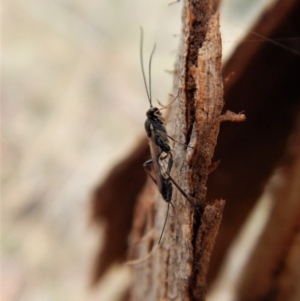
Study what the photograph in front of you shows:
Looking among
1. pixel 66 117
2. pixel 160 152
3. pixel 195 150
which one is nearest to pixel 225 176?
pixel 160 152

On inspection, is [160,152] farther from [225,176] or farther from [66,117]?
[66,117]

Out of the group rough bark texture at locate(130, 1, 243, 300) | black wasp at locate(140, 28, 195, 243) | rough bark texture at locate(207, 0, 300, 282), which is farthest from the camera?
rough bark texture at locate(207, 0, 300, 282)

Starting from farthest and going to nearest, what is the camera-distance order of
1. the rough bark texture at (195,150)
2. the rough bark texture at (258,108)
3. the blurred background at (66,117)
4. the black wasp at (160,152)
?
the blurred background at (66,117) < the rough bark texture at (258,108) < the black wasp at (160,152) < the rough bark texture at (195,150)

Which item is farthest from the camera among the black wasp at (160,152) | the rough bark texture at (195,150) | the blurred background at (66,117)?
the blurred background at (66,117)

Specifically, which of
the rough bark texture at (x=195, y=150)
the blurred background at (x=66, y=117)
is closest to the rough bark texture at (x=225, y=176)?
the rough bark texture at (x=195, y=150)

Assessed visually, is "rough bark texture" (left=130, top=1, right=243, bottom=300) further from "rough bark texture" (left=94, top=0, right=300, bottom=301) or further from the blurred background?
the blurred background

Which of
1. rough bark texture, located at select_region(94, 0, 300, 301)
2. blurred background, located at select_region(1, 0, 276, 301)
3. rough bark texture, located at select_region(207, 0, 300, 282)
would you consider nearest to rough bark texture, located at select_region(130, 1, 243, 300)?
rough bark texture, located at select_region(94, 0, 300, 301)

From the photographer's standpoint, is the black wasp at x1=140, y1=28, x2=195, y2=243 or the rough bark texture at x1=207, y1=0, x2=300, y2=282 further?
the rough bark texture at x1=207, y1=0, x2=300, y2=282

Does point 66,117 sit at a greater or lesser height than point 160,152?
greater

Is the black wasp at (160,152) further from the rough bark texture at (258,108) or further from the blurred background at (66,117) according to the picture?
the blurred background at (66,117)
